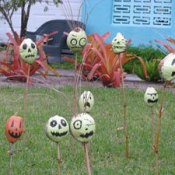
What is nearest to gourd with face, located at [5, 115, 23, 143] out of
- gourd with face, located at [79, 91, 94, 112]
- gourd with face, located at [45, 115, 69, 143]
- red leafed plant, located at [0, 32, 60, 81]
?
gourd with face, located at [45, 115, 69, 143]

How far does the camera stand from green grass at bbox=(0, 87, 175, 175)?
14.7 feet

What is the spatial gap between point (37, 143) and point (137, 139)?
933mm

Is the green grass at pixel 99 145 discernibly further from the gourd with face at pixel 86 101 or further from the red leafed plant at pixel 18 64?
the red leafed plant at pixel 18 64

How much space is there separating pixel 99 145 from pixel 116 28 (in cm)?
843

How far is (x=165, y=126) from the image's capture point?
244 inches

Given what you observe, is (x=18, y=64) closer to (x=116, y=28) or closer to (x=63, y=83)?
(x=63, y=83)

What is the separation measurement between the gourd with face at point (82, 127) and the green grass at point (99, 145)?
47 cm

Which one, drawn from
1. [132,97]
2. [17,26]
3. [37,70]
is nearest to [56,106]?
[132,97]

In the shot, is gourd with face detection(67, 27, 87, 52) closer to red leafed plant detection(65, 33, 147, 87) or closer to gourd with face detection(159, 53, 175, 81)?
gourd with face detection(159, 53, 175, 81)

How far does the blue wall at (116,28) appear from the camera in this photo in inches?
510

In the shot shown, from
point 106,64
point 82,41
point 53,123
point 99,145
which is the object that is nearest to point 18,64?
point 106,64

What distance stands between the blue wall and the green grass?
5.69 m

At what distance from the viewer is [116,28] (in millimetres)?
13383

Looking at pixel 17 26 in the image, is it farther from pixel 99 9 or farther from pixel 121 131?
pixel 121 131
